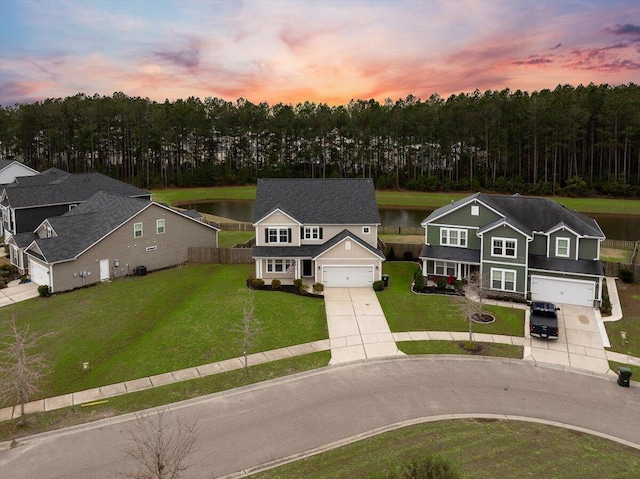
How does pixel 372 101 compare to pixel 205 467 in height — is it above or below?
above

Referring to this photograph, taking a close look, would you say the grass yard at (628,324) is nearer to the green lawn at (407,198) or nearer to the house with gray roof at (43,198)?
the green lawn at (407,198)

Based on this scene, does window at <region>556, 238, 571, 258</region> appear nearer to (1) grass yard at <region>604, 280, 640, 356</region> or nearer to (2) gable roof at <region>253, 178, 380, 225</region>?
(1) grass yard at <region>604, 280, 640, 356</region>

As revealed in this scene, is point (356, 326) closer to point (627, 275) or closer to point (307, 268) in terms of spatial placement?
point (307, 268)

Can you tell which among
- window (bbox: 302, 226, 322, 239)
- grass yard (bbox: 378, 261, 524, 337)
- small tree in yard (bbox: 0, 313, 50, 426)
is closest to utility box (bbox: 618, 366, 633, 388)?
grass yard (bbox: 378, 261, 524, 337)

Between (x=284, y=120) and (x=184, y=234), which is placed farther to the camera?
(x=284, y=120)

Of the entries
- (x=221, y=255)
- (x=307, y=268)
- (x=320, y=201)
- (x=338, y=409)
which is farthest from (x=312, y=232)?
(x=338, y=409)

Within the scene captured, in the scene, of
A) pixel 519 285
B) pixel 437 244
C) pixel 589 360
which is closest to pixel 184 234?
pixel 437 244

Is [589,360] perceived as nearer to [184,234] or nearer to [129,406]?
[129,406]
